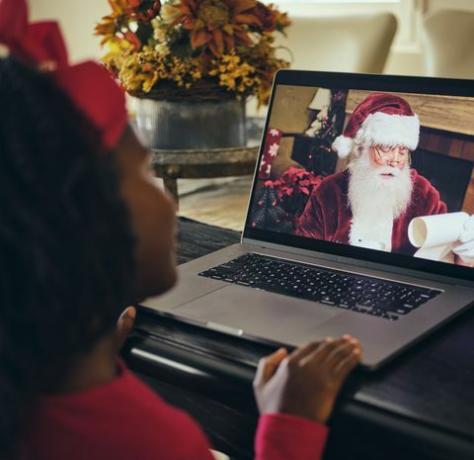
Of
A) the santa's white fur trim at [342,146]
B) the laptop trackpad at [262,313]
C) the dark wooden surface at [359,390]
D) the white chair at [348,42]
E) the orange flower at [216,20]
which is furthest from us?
the white chair at [348,42]

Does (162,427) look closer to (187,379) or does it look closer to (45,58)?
(187,379)

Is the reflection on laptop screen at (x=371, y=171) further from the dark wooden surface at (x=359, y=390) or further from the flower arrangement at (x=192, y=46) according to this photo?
the flower arrangement at (x=192, y=46)

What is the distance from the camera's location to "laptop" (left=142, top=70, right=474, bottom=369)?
885 mm

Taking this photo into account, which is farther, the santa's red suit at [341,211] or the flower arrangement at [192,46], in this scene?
the flower arrangement at [192,46]

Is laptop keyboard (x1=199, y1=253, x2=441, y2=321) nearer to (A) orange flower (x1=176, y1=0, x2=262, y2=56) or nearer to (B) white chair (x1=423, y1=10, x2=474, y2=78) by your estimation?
(A) orange flower (x1=176, y1=0, x2=262, y2=56)

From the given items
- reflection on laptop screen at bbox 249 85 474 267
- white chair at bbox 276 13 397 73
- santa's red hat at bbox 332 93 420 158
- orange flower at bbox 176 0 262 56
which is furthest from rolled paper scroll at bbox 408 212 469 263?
white chair at bbox 276 13 397 73

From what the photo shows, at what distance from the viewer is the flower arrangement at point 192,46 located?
5.32ft

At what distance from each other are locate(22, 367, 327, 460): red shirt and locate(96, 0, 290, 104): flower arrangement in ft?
3.65

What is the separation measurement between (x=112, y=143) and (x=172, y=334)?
1.19 ft

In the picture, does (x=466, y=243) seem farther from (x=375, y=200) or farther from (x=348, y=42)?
(x=348, y=42)

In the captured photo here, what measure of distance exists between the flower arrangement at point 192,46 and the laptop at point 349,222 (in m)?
0.51

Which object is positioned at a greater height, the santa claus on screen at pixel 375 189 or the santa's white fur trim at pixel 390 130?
the santa's white fur trim at pixel 390 130

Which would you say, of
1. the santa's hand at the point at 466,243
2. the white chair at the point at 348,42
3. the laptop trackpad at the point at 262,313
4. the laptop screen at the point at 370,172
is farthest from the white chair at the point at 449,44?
the laptop trackpad at the point at 262,313

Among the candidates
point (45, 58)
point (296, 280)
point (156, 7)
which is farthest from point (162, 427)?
point (156, 7)
